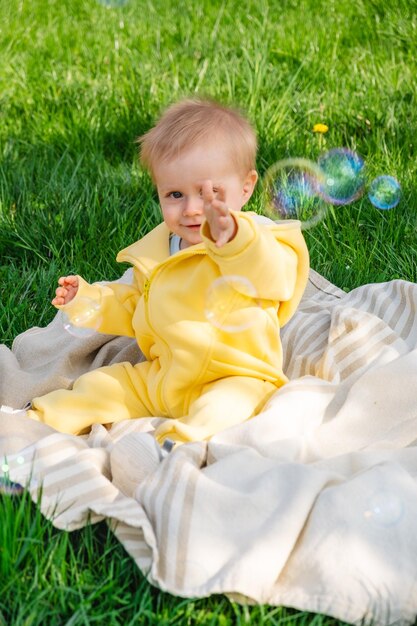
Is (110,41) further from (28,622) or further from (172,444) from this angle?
(28,622)

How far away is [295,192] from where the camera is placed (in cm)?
344

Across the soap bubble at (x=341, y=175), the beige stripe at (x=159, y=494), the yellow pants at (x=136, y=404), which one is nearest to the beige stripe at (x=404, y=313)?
the yellow pants at (x=136, y=404)

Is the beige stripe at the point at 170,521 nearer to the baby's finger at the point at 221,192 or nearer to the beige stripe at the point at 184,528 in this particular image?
the beige stripe at the point at 184,528

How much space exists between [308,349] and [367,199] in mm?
998

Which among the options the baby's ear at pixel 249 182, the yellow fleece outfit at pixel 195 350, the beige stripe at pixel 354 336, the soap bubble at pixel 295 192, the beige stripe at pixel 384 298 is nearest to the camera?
the yellow fleece outfit at pixel 195 350

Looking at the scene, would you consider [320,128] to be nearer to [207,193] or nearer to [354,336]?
[354,336]

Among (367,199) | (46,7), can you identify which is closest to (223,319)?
(367,199)

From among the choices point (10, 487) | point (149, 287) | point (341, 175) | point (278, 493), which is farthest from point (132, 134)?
point (278, 493)

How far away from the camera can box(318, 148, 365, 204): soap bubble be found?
346 cm

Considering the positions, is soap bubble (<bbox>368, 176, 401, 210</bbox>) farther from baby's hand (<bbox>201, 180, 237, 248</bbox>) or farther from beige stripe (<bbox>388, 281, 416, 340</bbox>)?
baby's hand (<bbox>201, 180, 237, 248</bbox>)

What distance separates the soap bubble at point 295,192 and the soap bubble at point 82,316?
104 cm

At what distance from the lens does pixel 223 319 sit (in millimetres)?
2277

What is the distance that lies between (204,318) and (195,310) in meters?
0.03

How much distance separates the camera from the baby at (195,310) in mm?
2246
